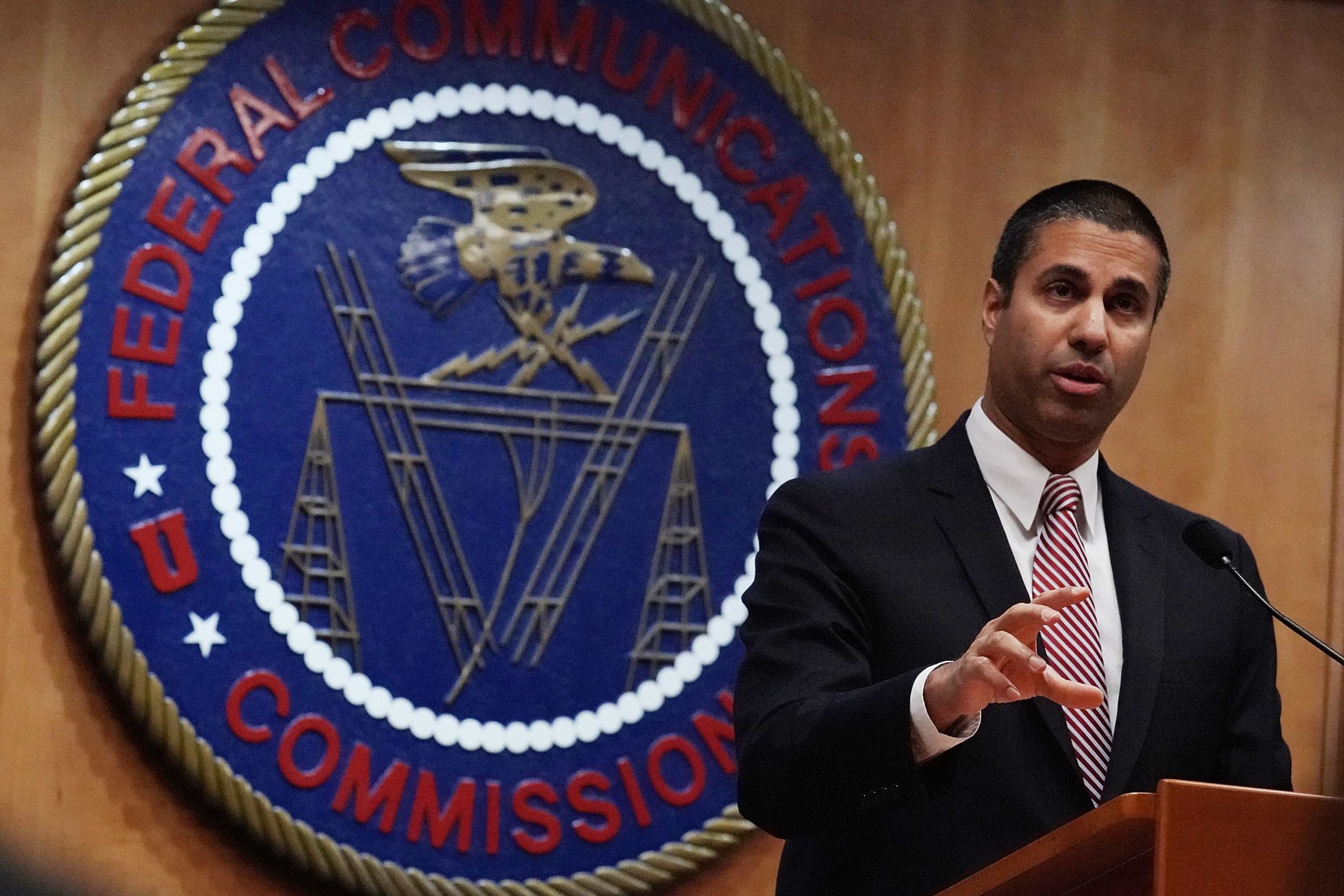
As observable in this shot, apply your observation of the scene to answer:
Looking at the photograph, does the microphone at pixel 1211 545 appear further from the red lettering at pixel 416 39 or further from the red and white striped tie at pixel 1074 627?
the red lettering at pixel 416 39

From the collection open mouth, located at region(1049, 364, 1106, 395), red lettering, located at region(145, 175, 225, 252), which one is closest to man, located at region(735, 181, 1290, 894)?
open mouth, located at region(1049, 364, 1106, 395)

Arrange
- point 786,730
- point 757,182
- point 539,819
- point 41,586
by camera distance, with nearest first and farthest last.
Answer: point 786,730 → point 41,586 → point 539,819 → point 757,182

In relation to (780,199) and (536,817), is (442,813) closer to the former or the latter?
(536,817)

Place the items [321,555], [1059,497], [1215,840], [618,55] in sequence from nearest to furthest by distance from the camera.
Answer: [1215,840]
[1059,497]
[321,555]
[618,55]

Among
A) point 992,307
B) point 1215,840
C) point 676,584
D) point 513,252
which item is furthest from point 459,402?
point 1215,840

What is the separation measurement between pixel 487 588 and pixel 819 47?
3.67ft

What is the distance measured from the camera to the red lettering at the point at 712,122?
9.98 feet

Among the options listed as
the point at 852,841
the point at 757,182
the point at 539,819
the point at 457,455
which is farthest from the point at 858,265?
the point at 852,841

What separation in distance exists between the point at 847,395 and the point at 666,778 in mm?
713

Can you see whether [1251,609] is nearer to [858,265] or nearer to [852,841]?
[852,841]

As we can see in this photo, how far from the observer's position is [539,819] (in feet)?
9.31

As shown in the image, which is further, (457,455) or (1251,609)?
(457,455)

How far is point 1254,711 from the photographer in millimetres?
2111

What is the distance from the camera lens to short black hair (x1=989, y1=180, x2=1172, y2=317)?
2.21m
